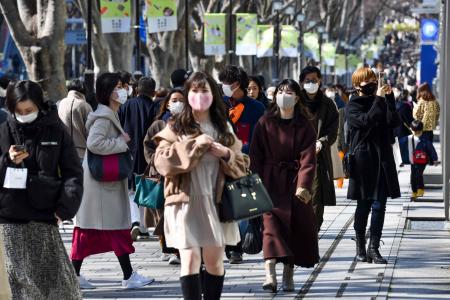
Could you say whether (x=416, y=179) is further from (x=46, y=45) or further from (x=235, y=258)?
(x=235, y=258)

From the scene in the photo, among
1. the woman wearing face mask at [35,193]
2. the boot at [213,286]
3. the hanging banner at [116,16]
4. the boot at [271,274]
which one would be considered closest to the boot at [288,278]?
the boot at [271,274]

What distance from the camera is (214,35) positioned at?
38.2 meters

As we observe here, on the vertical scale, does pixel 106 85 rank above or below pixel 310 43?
above

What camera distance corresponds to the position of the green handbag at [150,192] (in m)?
10.1

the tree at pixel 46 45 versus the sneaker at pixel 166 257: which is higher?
the tree at pixel 46 45

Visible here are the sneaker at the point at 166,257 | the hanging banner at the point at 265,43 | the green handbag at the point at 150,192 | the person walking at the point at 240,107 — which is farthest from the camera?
the hanging banner at the point at 265,43

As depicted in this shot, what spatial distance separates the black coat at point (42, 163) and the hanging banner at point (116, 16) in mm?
18889

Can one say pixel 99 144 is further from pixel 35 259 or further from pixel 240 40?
pixel 240 40

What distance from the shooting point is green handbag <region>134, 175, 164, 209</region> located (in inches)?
398

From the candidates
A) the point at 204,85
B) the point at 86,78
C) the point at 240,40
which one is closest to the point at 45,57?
the point at 86,78

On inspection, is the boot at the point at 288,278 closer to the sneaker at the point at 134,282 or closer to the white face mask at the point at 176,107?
the sneaker at the point at 134,282

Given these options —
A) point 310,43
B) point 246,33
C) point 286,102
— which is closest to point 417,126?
point 286,102

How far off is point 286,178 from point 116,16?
55.0 feet

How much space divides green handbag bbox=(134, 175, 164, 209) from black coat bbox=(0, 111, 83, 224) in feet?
5.97
